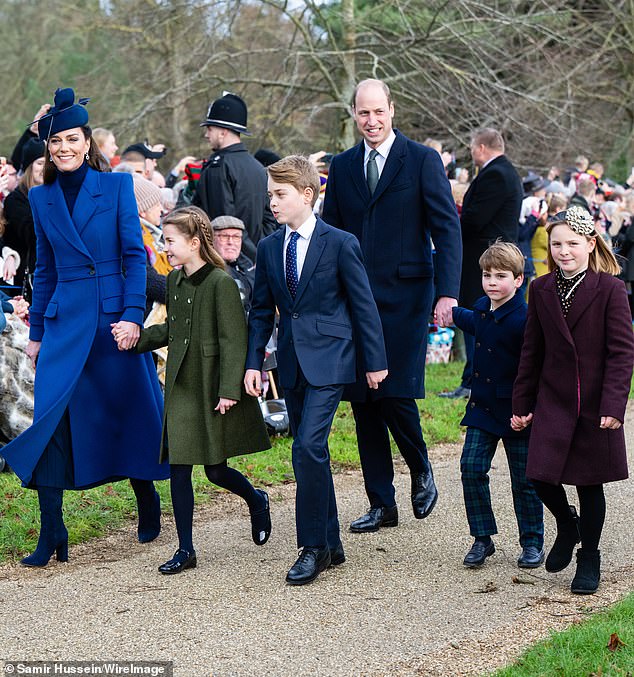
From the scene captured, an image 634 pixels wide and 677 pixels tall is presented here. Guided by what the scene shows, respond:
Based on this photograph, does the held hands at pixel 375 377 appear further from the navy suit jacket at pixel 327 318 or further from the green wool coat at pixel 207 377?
the green wool coat at pixel 207 377

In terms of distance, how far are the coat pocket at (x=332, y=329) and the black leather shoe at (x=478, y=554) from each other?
1174 millimetres

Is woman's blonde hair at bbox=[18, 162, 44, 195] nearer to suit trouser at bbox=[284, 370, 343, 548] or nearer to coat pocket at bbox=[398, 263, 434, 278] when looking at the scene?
coat pocket at bbox=[398, 263, 434, 278]

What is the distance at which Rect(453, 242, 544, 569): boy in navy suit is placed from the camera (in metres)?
5.28

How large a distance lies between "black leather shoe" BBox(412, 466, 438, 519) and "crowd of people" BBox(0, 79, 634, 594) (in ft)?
0.03

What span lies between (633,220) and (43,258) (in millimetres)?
10411

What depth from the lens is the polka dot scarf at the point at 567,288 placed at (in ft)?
16.0

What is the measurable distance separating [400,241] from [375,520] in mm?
1477

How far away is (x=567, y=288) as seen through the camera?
16.1 ft

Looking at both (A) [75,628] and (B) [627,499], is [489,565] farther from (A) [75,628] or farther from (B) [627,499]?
(A) [75,628]

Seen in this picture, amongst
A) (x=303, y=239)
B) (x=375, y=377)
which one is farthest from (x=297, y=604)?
(x=303, y=239)

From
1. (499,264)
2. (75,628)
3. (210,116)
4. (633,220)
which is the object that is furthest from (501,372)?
(633,220)

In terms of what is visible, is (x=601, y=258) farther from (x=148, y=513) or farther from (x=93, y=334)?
(x=148, y=513)

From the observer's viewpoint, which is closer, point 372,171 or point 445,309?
point 445,309

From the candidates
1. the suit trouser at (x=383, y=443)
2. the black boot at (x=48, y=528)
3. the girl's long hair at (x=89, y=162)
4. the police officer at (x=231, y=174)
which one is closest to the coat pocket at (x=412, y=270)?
the suit trouser at (x=383, y=443)
